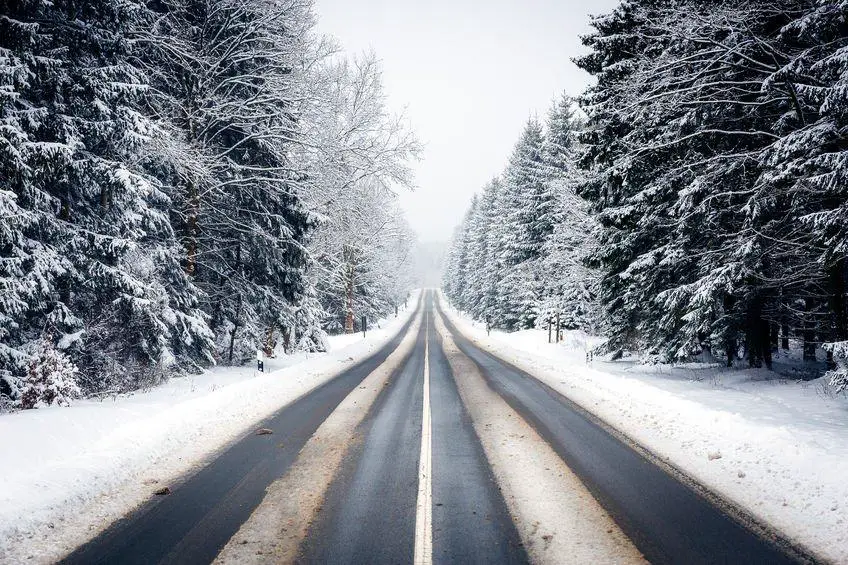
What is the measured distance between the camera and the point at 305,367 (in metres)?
15.8

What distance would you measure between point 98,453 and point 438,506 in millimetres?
4748

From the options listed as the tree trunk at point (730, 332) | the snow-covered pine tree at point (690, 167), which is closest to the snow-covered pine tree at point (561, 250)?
the snow-covered pine tree at point (690, 167)

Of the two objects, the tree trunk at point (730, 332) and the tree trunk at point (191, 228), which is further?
the tree trunk at point (191, 228)

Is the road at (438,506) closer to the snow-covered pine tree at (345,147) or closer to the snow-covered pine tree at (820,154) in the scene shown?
the snow-covered pine tree at (820,154)

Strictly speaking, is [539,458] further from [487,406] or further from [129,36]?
[129,36]

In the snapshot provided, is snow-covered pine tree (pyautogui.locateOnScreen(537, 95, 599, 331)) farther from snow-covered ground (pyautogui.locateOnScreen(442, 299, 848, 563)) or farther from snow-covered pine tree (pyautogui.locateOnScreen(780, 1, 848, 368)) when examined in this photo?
snow-covered pine tree (pyautogui.locateOnScreen(780, 1, 848, 368))

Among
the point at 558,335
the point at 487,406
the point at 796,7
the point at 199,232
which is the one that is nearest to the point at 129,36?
the point at 199,232

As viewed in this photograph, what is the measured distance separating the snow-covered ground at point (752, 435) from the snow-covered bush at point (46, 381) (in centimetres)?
1040

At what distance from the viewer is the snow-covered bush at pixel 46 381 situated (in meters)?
7.92

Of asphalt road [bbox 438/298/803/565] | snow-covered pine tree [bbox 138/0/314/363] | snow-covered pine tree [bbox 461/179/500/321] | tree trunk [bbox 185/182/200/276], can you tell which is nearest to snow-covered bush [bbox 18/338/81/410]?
snow-covered pine tree [bbox 138/0/314/363]

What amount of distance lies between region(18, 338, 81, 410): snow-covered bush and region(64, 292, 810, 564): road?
381cm

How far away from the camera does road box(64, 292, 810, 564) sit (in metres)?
3.96

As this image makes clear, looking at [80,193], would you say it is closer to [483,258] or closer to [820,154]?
[820,154]

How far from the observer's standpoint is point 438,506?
16.1ft
